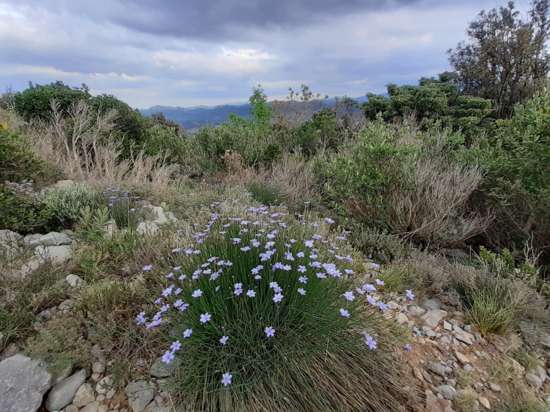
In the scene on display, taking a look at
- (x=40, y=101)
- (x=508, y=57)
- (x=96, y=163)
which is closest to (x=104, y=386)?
(x=96, y=163)

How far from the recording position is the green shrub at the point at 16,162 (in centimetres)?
397

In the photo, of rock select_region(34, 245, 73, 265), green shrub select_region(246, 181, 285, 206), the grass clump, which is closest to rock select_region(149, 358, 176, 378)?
rock select_region(34, 245, 73, 265)

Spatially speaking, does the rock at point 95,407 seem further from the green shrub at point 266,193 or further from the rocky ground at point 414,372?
the green shrub at point 266,193

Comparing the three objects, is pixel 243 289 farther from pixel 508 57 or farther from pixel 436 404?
pixel 508 57

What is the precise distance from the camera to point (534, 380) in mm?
2014

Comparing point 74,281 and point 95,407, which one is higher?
point 74,281

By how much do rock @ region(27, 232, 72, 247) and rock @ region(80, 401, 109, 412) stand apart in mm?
1821

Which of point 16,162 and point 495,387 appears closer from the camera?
point 495,387

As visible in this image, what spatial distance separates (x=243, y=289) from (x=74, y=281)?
4.82 feet

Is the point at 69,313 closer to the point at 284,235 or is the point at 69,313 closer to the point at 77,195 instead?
the point at 284,235

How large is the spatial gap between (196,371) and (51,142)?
653 cm

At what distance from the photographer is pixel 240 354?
61.6 inches

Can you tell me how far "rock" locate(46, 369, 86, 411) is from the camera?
1.60m

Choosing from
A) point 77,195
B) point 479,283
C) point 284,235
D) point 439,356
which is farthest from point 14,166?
point 479,283
